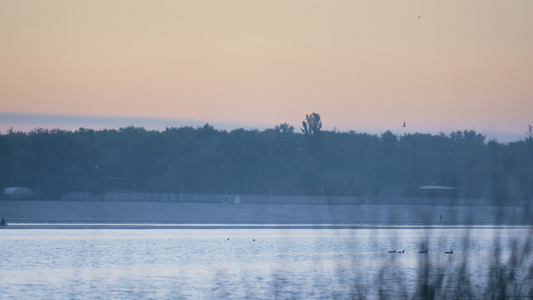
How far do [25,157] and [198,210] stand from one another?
1360 inches

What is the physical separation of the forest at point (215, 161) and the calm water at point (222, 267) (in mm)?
66961

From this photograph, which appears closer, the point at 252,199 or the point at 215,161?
the point at 252,199

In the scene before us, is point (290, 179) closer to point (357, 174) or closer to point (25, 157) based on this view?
point (357, 174)

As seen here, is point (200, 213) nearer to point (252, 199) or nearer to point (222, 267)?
point (252, 199)

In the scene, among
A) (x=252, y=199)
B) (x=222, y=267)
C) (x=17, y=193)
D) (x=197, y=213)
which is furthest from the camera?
(x=252, y=199)

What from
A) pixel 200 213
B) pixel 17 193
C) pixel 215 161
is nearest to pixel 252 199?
pixel 215 161

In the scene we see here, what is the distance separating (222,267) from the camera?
2964 cm

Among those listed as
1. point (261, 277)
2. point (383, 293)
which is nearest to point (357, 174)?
point (261, 277)

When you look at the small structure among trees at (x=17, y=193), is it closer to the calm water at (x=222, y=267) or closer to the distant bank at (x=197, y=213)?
the distant bank at (x=197, y=213)

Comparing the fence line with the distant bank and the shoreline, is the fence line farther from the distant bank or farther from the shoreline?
the shoreline

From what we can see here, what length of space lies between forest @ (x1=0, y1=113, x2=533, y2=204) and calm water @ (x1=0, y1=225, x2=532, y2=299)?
220 ft

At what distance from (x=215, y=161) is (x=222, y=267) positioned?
97.4 metres

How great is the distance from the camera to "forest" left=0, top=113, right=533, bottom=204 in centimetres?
11319

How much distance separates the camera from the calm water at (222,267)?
17577 millimetres
